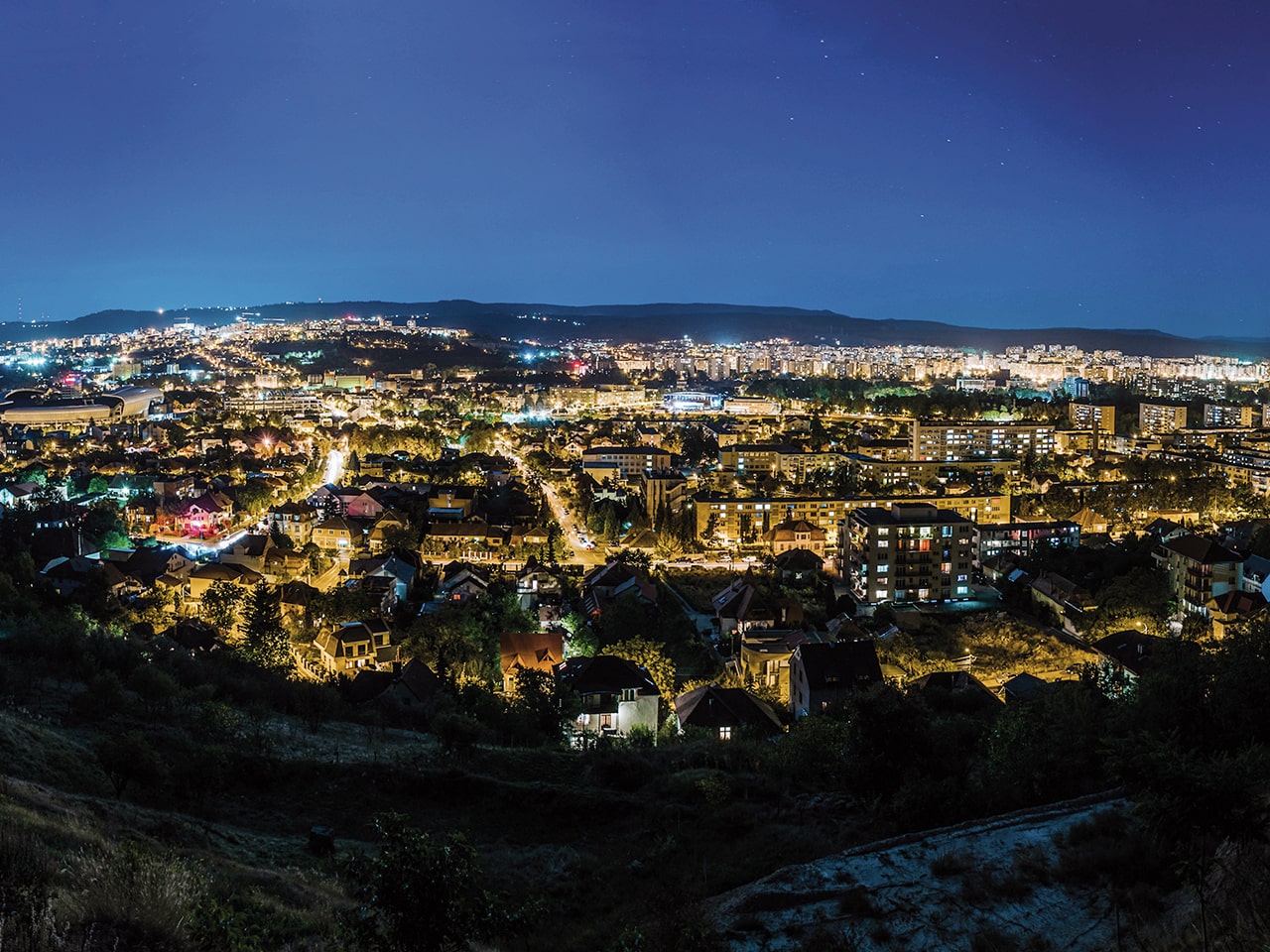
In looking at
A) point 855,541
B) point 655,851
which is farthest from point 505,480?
→ point 655,851

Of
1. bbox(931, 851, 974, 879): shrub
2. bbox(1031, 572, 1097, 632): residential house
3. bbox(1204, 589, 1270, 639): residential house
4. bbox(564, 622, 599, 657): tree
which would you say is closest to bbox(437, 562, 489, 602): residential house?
bbox(564, 622, 599, 657): tree

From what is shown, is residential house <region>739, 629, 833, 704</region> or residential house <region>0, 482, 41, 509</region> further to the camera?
residential house <region>0, 482, 41, 509</region>

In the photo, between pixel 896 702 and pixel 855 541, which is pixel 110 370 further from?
pixel 896 702

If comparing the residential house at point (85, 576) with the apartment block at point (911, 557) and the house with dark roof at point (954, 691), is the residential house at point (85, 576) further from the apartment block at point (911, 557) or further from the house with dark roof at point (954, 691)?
the apartment block at point (911, 557)

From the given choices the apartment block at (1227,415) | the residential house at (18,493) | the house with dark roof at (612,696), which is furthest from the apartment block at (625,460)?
the apartment block at (1227,415)

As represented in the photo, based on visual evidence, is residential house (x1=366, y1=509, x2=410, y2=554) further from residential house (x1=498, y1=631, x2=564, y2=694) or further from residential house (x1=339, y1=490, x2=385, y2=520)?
residential house (x1=498, y1=631, x2=564, y2=694)
